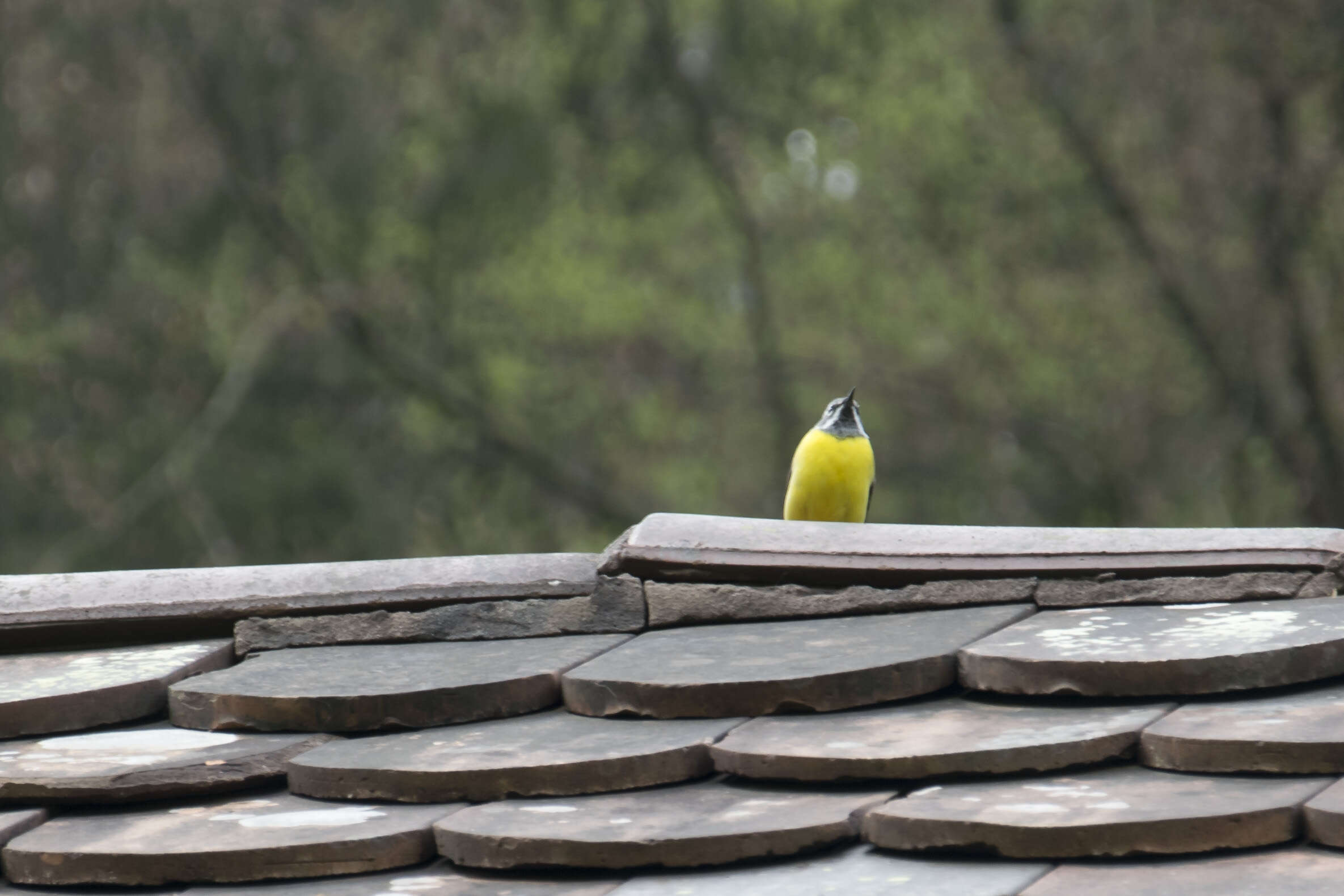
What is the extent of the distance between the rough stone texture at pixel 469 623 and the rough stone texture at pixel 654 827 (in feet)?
Result: 1.79

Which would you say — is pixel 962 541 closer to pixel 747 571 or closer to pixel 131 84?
pixel 747 571

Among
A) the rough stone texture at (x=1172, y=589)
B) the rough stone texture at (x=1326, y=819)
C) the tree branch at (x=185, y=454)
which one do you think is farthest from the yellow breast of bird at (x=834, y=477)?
the tree branch at (x=185, y=454)

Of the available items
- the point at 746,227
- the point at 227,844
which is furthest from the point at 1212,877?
the point at 746,227

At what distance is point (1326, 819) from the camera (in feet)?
4.63

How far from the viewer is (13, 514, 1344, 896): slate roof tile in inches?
59.7

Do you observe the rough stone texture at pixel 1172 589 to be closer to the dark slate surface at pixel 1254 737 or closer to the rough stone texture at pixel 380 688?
the dark slate surface at pixel 1254 737

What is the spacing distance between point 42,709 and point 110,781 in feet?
0.93

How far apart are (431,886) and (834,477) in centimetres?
332

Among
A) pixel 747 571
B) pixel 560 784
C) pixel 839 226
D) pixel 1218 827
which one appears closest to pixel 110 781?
pixel 560 784

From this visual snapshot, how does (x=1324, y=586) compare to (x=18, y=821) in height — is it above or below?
above

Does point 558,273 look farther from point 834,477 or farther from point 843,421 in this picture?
point 834,477

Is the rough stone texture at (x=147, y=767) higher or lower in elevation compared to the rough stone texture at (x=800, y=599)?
lower

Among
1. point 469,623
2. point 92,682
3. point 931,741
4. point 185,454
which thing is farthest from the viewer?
point 185,454

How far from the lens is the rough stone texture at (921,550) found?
6.70 ft
